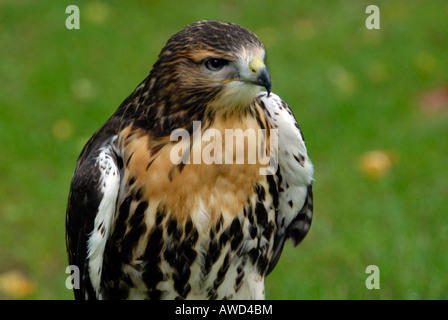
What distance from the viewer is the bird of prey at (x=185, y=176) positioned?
3402mm

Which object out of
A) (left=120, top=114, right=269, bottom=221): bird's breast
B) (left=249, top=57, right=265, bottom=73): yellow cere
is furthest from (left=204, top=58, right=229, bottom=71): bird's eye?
(left=120, top=114, right=269, bottom=221): bird's breast

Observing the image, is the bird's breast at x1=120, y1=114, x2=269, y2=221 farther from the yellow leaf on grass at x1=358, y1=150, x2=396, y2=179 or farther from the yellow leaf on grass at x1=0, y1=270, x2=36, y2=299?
the yellow leaf on grass at x1=358, y1=150, x2=396, y2=179

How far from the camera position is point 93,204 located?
348 cm

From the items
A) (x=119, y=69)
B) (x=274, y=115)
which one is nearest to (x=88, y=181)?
(x=274, y=115)

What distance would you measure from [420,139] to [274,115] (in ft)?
12.4

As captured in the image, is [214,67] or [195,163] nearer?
[214,67]

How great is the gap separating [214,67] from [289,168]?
34.1 inches

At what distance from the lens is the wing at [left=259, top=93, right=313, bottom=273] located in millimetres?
3828

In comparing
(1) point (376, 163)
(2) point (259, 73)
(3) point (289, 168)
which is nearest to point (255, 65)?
(2) point (259, 73)

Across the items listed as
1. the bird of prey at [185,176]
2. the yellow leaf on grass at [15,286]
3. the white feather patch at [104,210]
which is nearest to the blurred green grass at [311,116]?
the yellow leaf on grass at [15,286]

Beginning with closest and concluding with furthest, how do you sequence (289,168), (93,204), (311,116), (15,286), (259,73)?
1. (259,73)
2. (93,204)
3. (289,168)
4. (15,286)
5. (311,116)

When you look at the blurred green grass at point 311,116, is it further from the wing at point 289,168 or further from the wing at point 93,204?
the wing at point 93,204

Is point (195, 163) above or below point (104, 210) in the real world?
above

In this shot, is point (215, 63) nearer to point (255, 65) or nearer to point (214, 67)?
point (214, 67)
